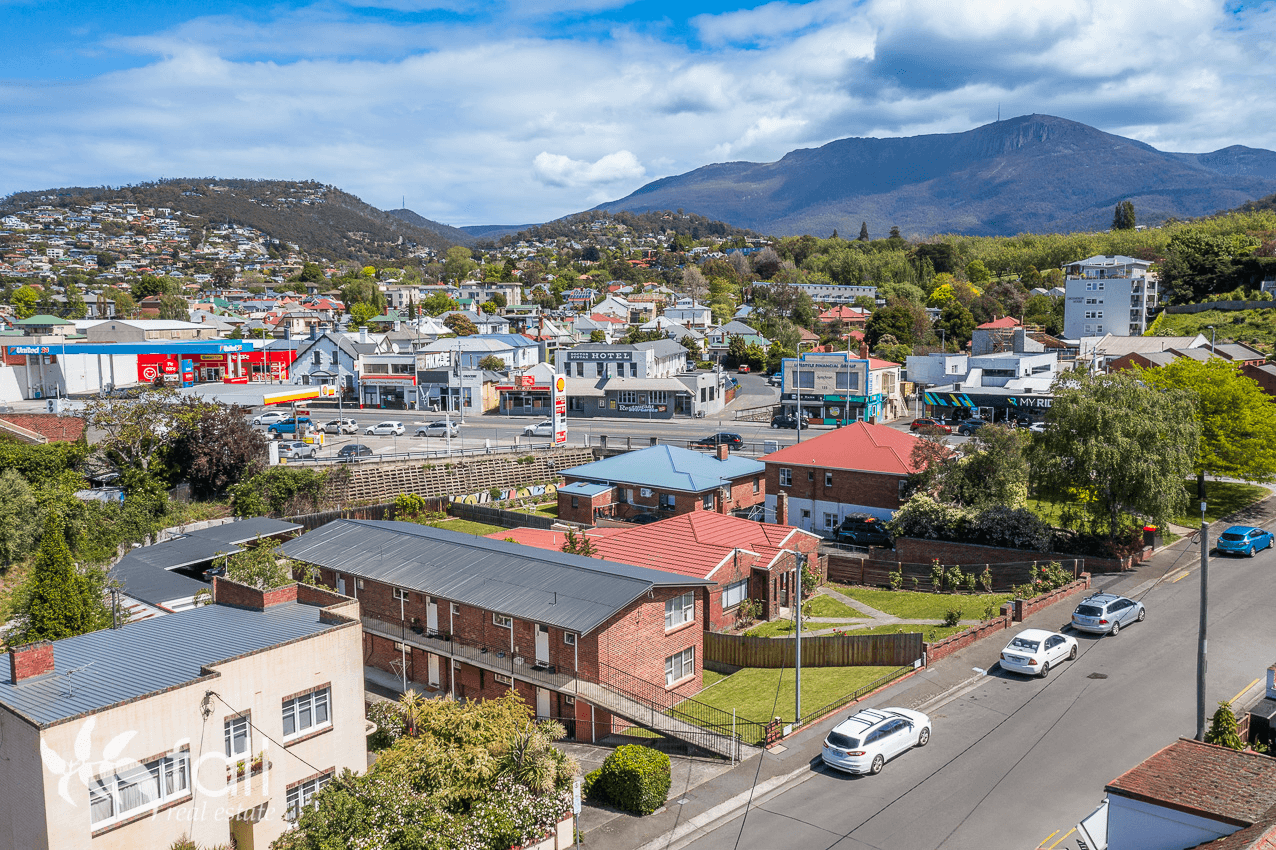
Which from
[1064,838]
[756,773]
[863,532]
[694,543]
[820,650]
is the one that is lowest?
[756,773]

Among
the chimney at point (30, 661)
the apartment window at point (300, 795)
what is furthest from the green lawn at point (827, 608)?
the chimney at point (30, 661)

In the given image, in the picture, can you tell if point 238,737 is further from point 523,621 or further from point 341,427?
point 341,427

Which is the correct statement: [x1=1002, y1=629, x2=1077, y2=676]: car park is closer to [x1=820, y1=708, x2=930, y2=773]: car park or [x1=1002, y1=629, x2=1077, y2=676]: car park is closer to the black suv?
[x1=820, y1=708, x2=930, y2=773]: car park

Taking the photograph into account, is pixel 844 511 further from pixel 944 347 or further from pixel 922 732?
pixel 944 347

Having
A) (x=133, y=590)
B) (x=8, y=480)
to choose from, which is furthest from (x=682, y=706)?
(x=8, y=480)

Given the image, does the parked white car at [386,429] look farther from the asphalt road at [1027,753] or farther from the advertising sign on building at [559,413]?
the asphalt road at [1027,753]

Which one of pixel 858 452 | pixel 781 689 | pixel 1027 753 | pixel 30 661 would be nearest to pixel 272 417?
pixel 858 452
